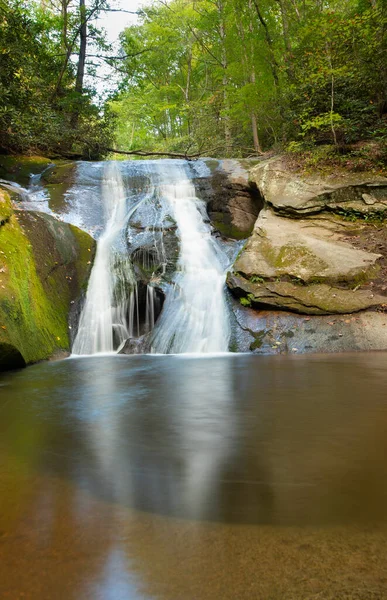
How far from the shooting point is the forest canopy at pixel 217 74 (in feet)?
32.1

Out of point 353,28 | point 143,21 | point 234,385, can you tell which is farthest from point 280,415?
point 143,21

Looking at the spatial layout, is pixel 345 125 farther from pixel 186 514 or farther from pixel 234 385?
pixel 186 514

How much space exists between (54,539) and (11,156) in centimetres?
1435

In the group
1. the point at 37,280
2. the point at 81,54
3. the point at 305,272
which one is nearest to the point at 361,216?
the point at 305,272

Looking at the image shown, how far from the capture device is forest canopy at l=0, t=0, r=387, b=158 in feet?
32.1

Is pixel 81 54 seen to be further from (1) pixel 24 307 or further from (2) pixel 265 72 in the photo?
(1) pixel 24 307

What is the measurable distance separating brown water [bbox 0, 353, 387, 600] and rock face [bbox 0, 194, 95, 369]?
Result: 2.17 m

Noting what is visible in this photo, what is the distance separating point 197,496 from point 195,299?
21.7ft

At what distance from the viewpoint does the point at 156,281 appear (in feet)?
29.2

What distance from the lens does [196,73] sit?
25.3 metres

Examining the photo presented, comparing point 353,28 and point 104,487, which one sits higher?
point 353,28

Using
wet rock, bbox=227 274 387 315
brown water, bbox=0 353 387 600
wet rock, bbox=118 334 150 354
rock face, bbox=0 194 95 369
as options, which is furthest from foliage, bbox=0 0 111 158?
brown water, bbox=0 353 387 600

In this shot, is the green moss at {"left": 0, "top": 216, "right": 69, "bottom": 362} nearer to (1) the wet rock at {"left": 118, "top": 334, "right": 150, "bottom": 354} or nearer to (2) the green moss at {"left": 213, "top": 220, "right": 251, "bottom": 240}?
(1) the wet rock at {"left": 118, "top": 334, "right": 150, "bottom": 354}

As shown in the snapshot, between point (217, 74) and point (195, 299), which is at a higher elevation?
point (217, 74)
